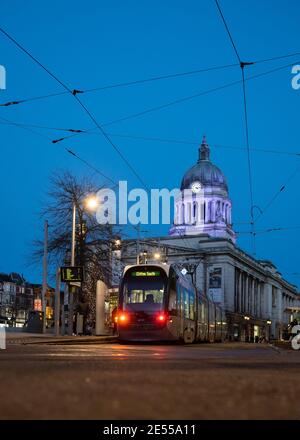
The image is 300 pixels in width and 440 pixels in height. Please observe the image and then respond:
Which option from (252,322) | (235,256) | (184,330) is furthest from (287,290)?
(184,330)

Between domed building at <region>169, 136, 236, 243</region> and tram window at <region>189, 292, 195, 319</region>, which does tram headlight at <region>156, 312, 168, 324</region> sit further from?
domed building at <region>169, 136, 236, 243</region>

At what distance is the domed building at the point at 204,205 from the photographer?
394 feet

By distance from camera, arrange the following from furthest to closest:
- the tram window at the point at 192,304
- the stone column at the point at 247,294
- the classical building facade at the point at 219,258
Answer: the stone column at the point at 247,294
the classical building facade at the point at 219,258
the tram window at the point at 192,304

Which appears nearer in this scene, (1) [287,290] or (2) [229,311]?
(2) [229,311]

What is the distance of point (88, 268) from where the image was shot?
45.9 meters

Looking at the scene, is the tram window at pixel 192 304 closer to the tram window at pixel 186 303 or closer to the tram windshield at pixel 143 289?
the tram window at pixel 186 303

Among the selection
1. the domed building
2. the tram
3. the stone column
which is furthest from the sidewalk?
the stone column

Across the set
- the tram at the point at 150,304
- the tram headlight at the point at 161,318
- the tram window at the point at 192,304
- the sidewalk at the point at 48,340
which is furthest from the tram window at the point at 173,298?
the tram window at the point at 192,304

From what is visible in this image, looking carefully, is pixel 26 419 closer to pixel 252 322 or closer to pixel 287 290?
pixel 252 322

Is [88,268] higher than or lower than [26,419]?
higher

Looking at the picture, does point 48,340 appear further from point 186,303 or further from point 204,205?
point 204,205

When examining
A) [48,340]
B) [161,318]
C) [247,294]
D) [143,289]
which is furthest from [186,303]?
[247,294]
